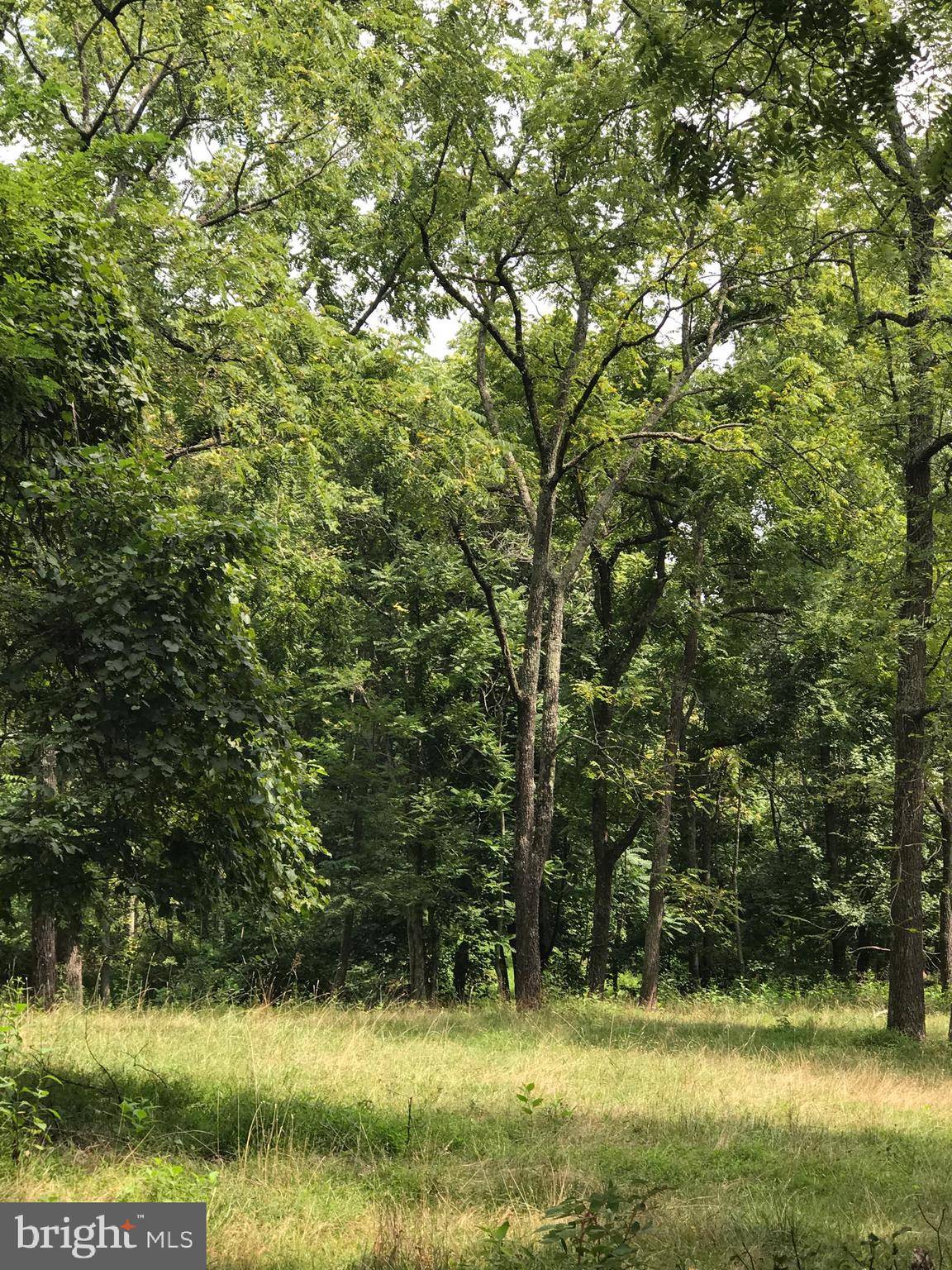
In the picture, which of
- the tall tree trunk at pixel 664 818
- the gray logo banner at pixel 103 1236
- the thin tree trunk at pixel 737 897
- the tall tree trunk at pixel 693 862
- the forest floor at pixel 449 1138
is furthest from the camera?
the tall tree trunk at pixel 693 862

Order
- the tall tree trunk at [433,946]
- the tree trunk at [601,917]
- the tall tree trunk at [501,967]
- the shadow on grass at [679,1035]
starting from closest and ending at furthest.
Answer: the shadow on grass at [679,1035] < the tree trunk at [601,917] < the tall tree trunk at [433,946] < the tall tree trunk at [501,967]

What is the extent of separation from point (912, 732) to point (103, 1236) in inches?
455

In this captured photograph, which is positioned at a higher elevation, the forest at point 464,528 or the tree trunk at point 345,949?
the forest at point 464,528

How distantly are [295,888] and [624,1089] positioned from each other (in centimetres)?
401

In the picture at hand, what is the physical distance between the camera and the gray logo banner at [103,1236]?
4.00m

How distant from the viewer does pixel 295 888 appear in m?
6.55

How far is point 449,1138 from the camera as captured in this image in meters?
Result: 6.54

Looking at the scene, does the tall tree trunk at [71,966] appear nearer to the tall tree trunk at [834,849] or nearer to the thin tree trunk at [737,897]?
the thin tree trunk at [737,897]

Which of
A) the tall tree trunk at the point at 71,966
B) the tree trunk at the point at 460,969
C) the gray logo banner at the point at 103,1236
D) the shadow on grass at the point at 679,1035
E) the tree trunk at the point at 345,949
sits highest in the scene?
the gray logo banner at the point at 103,1236

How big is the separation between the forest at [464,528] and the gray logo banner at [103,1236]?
50cm

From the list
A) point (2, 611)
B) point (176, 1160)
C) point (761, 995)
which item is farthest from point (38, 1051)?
point (761, 995)

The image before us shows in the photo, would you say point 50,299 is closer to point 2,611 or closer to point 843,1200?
point 2,611

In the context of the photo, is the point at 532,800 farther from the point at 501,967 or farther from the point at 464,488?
the point at 501,967

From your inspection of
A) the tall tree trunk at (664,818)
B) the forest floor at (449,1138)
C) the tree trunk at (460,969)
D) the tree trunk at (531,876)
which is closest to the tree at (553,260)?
the tree trunk at (531,876)
